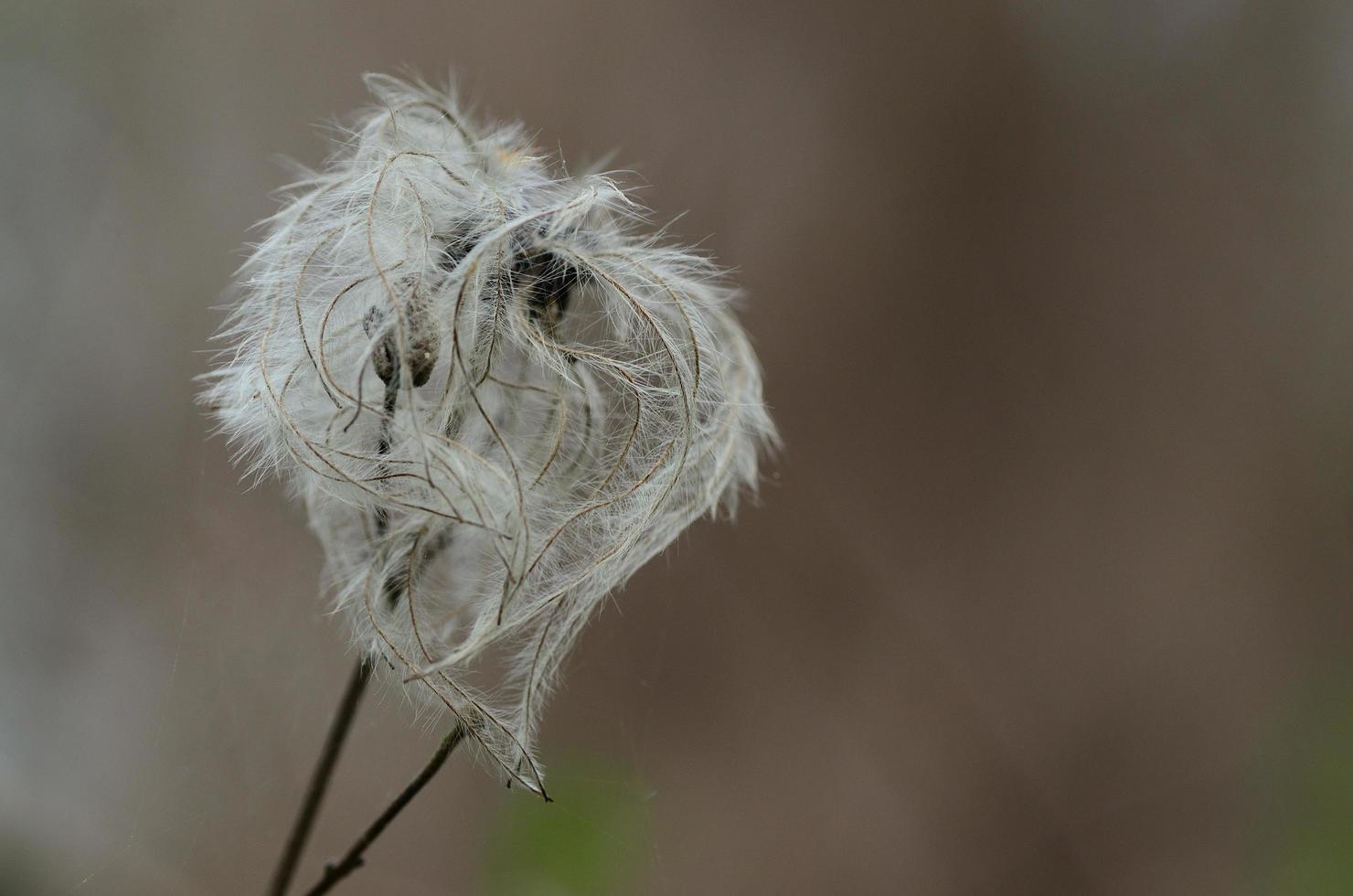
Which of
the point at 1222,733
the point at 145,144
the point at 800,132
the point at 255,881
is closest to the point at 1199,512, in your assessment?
the point at 1222,733

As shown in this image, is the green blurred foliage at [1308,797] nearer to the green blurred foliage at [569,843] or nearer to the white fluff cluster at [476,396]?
the green blurred foliage at [569,843]

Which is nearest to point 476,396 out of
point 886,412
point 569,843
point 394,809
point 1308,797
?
point 394,809

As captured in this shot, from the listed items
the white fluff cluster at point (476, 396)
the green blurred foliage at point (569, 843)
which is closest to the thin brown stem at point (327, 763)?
the white fluff cluster at point (476, 396)

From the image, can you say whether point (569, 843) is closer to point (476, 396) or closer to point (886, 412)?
point (476, 396)

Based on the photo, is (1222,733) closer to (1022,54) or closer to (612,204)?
(1022,54)

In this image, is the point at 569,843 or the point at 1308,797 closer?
the point at 569,843
